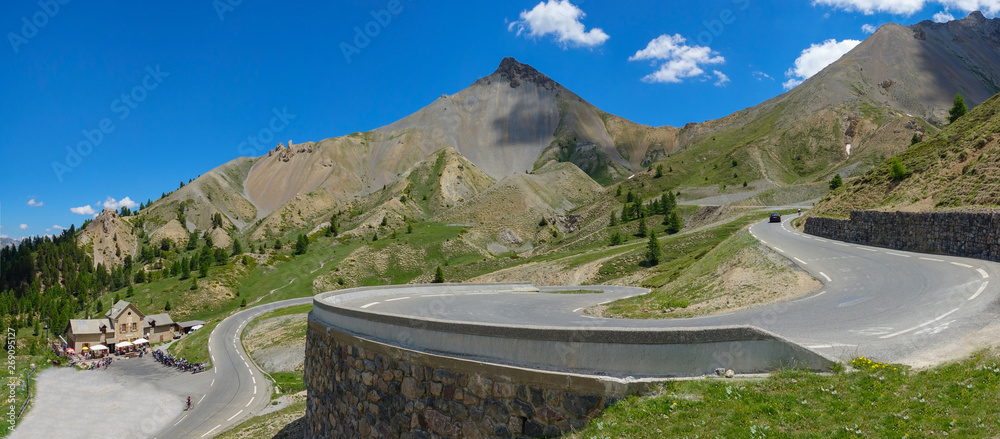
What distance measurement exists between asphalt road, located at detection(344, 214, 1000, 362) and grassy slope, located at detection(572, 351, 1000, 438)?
129cm

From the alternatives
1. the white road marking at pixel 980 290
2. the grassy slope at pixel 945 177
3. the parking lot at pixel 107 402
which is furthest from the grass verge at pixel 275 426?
the grassy slope at pixel 945 177

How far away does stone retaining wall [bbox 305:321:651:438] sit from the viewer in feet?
24.2

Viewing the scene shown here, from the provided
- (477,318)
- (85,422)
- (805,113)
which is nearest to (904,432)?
(477,318)

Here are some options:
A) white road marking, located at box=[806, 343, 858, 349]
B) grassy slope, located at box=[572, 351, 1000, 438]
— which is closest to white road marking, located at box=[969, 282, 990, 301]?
white road marking, located at box=[806, 343, 858, 349]

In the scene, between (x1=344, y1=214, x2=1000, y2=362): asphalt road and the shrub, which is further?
the shrub

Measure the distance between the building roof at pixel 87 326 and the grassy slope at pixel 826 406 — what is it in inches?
3635

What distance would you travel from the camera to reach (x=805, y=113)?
17075 centimetres

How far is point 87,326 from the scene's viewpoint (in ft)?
241

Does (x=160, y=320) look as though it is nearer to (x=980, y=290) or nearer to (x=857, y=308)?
(x=857, y=308)

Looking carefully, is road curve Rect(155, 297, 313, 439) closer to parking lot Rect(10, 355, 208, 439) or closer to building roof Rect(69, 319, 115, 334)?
parking lot Rect(10, 355, 208, 439)

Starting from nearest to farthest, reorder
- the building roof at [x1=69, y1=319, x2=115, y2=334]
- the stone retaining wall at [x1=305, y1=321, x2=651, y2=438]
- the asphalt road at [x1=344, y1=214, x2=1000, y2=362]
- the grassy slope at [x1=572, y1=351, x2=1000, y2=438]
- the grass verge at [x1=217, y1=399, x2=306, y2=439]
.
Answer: the grassy slope at [x1=572, y1=351, x2=1000, y2=438], the stone retaining wall at [x1=305, y1=321, x2=651, y2=438], the asphalt road at [x1=344, y1=214, x2=1000, y2=362], the grass verge at [x1=217, y1=399, x2=306, y2=439], the building roof at [x1=69, y1=319, x2=115, y2=334]

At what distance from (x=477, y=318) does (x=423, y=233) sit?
10387 cm

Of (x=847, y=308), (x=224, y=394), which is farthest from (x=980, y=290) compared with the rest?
(x=224, y=394)

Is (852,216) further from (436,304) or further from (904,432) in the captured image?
(904,432)
